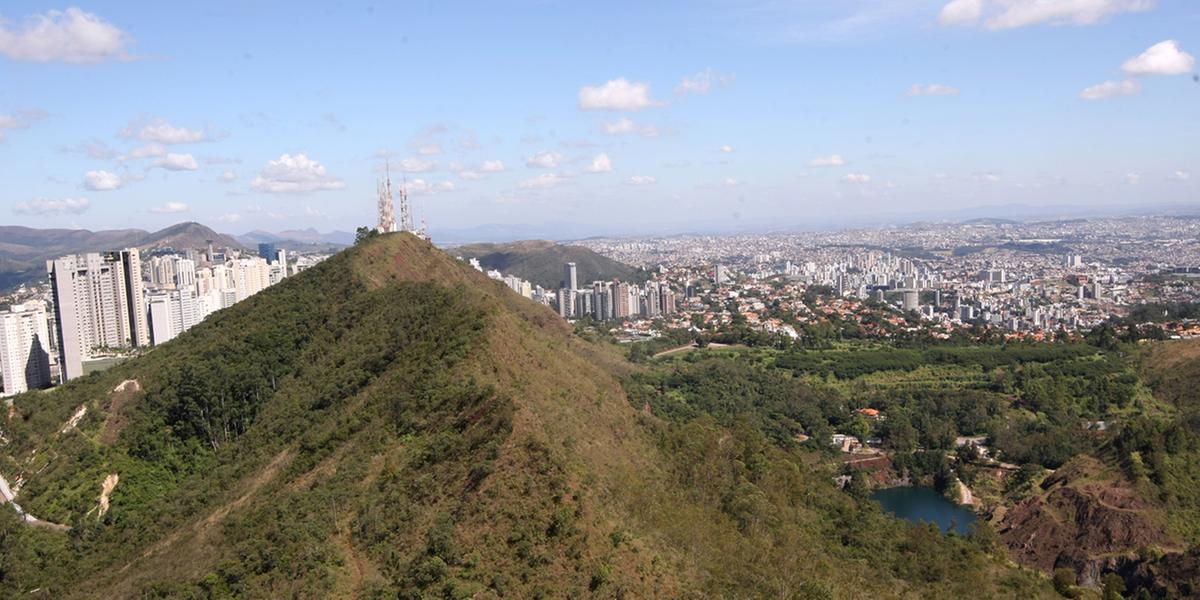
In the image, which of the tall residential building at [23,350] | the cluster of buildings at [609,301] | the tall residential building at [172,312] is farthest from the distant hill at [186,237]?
the tall residential building at [23,350]

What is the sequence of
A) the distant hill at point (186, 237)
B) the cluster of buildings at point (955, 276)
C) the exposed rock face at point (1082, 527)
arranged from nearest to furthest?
the exposed rock face at point (1082, 527)
the cluster of buildings at point (955, 276)
the distant hill at point (186, 237)

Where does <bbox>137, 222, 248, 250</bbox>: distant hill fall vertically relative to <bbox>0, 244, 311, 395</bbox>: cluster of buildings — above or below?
above

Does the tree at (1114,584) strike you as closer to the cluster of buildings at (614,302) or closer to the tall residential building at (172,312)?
the tall residential building at (172,312)

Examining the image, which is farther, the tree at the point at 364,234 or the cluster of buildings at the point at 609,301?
the cluster of buildings at the point at 609,301

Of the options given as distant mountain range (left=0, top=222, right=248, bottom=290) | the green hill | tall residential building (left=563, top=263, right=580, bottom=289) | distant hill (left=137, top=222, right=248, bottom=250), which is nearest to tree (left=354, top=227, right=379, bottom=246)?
the green hill

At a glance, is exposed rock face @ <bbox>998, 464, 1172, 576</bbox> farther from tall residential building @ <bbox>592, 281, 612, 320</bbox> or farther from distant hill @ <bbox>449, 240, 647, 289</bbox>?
Answer: distant hill @ <bbox>449, 240, 647, 289</bbox>
